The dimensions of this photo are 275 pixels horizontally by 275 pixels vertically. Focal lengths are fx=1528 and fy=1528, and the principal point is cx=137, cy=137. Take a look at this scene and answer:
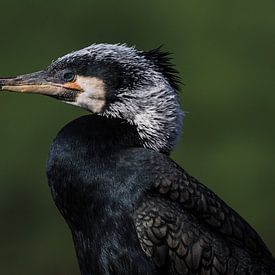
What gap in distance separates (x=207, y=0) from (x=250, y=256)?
9.04 m

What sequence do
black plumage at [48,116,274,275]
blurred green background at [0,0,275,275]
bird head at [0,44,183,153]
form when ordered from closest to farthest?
black plumage at [48,116,274,275]
bird head at [0,44,183,153]
blurred green background at [0,0,275,275]

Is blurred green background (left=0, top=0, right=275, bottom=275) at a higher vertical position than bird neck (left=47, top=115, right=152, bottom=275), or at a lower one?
higher

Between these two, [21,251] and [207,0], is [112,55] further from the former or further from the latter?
[207,0]

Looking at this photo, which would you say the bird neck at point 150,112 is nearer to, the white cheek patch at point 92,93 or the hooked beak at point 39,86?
the white cheek patch at point 92,93

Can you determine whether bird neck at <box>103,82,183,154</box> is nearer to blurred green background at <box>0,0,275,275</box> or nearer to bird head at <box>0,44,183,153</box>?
bird head at <box>0,44,183,153</box>

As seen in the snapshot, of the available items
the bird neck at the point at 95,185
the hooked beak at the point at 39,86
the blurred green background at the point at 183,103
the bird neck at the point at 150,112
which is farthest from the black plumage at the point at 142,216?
the blurred green background at the point at 183,103


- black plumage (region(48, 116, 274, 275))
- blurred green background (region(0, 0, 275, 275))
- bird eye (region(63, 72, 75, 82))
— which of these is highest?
blurred green background (region(0, 0, 275, 275))

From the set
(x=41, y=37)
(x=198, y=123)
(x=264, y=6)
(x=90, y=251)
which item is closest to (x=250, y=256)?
(x=90, y=251)

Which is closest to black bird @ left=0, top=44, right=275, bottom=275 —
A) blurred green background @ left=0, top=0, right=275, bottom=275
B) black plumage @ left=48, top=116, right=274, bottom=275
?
black plumage @ left=48, top=116, right=274, bottom=275

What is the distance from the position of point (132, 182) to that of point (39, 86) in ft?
2.57

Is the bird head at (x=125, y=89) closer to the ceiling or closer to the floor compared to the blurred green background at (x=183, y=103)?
closer to the floor

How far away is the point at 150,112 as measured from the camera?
760 centimetres

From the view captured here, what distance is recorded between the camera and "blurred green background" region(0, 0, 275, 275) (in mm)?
13211

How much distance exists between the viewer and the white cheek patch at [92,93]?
7590 mm
